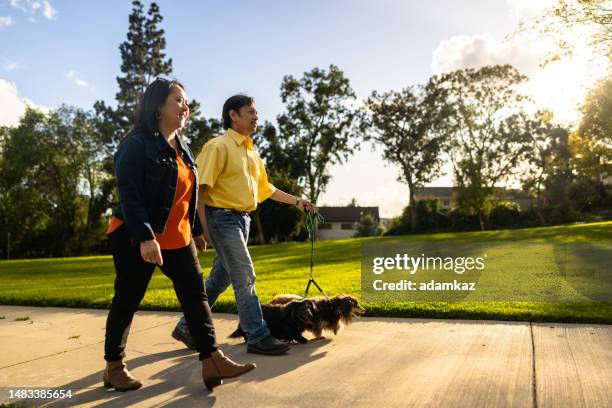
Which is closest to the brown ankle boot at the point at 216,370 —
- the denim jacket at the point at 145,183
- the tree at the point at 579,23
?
the denim jacket at the point at 145,183

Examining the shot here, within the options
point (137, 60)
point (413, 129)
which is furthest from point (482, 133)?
point (137, 60)

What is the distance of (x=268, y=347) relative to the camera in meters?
4.27

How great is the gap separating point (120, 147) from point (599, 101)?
83.9 ft

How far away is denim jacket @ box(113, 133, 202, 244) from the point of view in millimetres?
3174

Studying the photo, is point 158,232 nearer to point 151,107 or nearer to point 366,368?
point 151,107

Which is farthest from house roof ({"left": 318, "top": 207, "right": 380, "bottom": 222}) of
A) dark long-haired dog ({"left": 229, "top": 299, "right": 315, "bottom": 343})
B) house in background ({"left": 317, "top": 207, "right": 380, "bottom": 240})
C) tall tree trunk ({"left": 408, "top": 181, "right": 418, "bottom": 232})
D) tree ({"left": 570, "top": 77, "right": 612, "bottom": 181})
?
dark long-haired dog ({"left": 229, "top": 299, "right": 315, "bottom": 343})

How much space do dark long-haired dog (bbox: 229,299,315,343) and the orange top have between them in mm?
1462

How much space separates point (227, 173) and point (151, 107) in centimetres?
101

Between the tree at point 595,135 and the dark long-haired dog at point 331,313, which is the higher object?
the tree at point 595,135

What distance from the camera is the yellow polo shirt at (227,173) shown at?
13.9ft

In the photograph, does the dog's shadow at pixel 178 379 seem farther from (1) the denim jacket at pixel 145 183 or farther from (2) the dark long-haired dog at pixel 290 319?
(1) the denim jacket at pixel 145 183

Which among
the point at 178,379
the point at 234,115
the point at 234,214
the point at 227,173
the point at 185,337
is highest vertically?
the point at 234,115

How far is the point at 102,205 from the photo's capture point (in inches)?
2035

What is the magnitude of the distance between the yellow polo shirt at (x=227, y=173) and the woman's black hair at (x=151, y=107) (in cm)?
80
